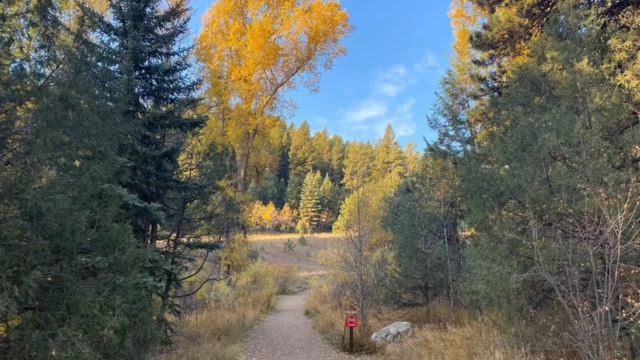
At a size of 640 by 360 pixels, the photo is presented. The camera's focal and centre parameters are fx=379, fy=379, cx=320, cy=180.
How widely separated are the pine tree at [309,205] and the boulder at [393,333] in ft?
143

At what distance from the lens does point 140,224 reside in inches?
292

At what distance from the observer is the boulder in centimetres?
948

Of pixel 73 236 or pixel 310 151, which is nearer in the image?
pixel 73 236

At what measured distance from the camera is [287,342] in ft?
36.6

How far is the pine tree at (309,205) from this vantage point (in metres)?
54.0

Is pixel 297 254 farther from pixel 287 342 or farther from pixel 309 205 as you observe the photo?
pixel 287 342

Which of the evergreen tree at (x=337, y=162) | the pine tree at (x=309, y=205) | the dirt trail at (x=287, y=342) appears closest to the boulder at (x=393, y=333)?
the dirt trail at (x=287, y=342)

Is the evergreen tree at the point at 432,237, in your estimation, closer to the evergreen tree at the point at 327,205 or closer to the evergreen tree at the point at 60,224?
the evergreen tree at the point at 60,224

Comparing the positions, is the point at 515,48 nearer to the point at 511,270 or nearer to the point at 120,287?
the point at 511,270

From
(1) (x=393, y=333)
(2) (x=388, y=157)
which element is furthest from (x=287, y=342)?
(2) (x=388, y=157)

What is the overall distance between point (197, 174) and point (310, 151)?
59.1 metres

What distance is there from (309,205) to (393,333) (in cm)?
4494

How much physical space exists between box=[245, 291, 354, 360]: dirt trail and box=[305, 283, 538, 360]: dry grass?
0.49m

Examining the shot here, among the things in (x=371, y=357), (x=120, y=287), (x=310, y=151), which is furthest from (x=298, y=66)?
(x=310, y=151)
